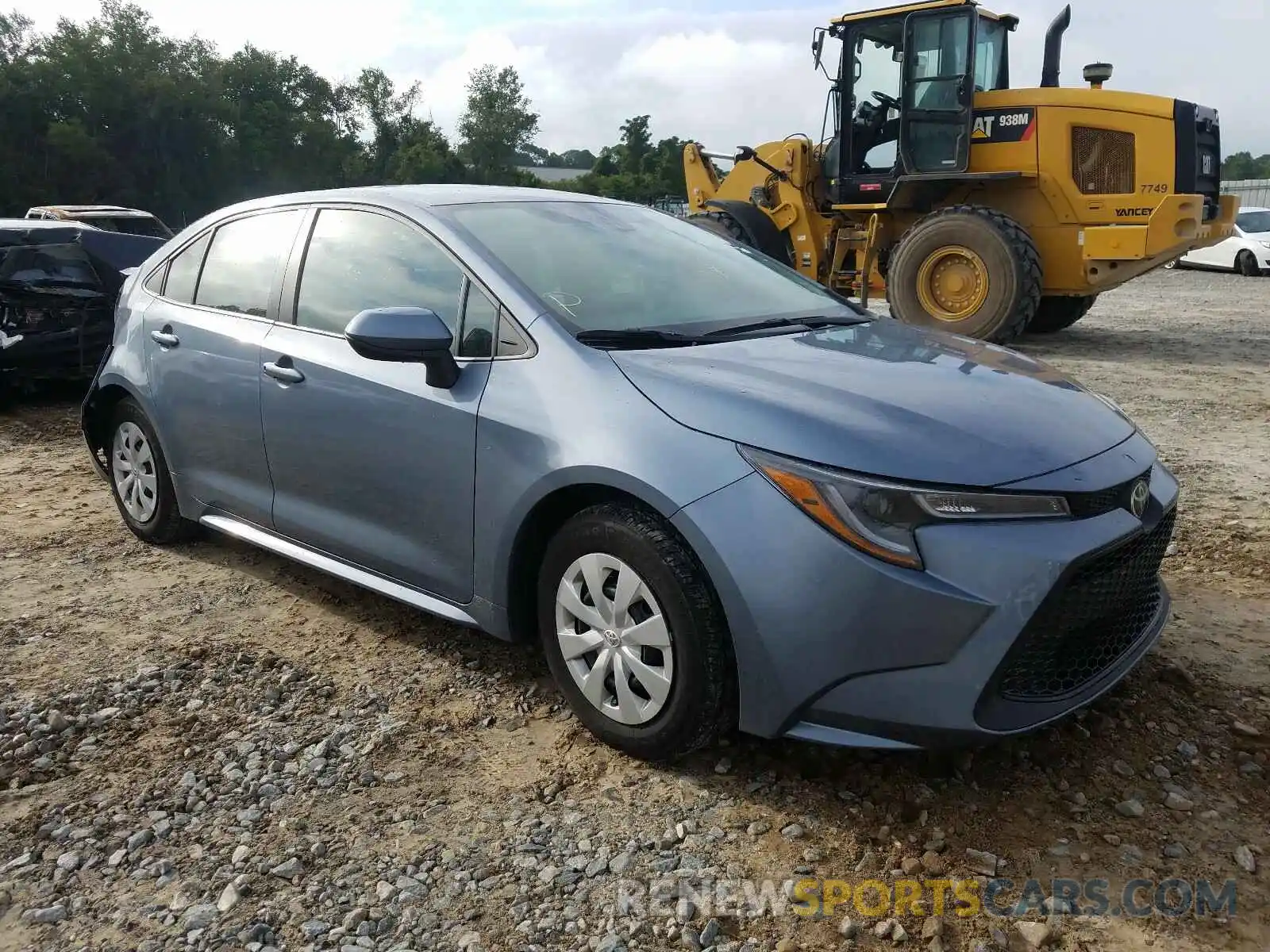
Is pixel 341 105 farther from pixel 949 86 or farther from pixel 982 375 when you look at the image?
pixel 982 375

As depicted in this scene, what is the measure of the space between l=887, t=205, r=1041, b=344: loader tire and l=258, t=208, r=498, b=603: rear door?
296 inches

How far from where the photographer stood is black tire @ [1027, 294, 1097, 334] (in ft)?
39.4

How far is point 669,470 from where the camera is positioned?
2666 mm

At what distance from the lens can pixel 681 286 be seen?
11.8ft

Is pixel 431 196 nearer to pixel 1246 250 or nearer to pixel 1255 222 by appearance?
pixel 1246 250

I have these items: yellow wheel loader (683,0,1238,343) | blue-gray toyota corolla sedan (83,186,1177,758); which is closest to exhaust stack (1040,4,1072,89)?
yellow wheel loader (683,0,1238,343)

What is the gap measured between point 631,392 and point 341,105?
90.3 m

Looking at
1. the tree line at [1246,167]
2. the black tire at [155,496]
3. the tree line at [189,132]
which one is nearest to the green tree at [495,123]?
the tree line at [189,132]

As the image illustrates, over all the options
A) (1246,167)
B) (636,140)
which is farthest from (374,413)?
(636,140)

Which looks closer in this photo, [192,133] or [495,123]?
[192,133]

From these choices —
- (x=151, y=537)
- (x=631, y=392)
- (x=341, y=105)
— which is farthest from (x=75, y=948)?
(x=341, y=105)

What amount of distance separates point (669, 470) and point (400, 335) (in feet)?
3.17

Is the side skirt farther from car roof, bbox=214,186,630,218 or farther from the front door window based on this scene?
the front door window

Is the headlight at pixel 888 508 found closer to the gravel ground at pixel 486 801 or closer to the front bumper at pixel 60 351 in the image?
the gravel ground at pixel 486 801
